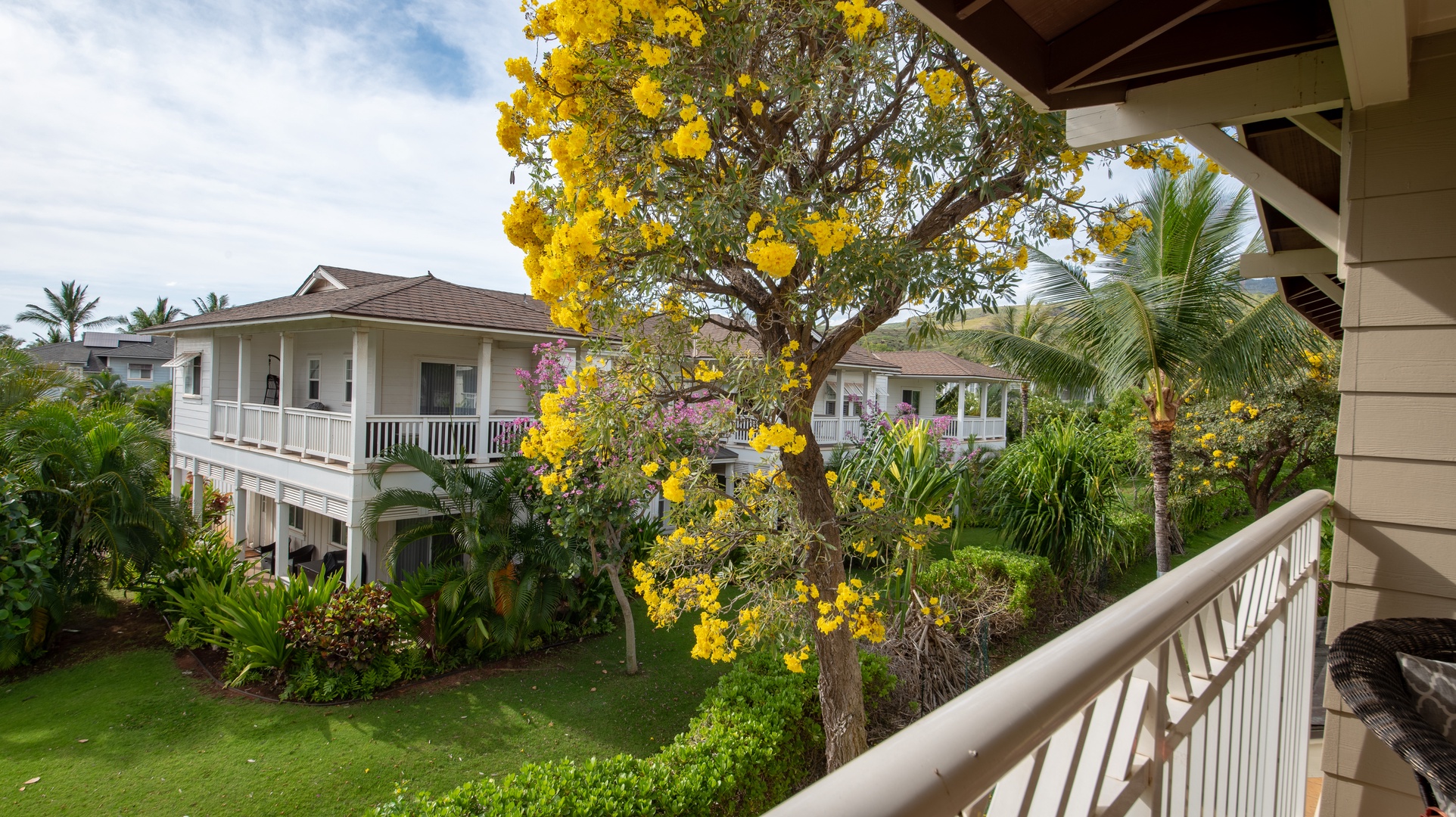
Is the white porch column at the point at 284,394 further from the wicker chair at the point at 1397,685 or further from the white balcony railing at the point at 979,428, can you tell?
the white balcony railing at the point at 979,428

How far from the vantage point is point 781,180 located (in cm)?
467

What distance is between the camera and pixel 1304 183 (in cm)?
351

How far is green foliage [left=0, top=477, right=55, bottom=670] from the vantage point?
822 centimetres

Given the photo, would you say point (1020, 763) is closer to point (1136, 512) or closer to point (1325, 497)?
point (1325, 497)

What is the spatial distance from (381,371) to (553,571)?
6185mm

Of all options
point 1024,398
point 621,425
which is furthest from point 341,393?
point 1024,398

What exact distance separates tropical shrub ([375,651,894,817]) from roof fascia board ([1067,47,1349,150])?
14.4 feet

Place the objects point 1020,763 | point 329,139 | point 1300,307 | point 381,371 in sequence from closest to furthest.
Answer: point 1020,763
point 1300,307
point 329,139
point 381,371

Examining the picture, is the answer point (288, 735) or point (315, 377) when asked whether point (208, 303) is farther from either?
point (288, 735)

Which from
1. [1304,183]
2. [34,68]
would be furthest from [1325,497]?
[34,68]

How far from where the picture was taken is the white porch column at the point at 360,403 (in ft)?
34.0

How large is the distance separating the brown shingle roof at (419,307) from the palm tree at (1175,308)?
7618 mm

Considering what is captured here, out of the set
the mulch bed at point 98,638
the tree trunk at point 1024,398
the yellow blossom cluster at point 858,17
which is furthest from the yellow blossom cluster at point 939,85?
the tree trunk at point 1024,398

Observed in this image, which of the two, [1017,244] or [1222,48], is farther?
[1017,244]
